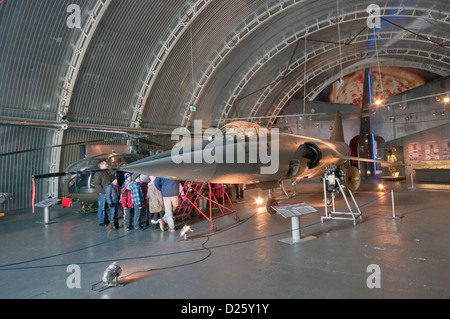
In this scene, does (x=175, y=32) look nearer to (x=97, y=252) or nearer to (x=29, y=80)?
(x=29, y=80)

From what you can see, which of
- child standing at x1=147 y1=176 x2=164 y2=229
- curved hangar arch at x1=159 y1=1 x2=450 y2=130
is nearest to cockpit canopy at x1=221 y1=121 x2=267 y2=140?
child standing at x1=147 y1=176 x2=164 y2=229

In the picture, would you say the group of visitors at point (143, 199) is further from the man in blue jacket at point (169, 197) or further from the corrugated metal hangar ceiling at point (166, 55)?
the corrugated metal hangar ceiling at point (166, 55)

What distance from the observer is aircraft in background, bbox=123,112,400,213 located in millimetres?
5438

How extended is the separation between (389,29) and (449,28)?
3469 mm

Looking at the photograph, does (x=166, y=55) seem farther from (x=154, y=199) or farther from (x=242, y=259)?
(x=242, y=259)

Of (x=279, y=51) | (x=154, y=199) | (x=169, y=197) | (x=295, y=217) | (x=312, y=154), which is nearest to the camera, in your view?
(x=295, y=217)

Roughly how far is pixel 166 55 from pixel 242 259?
45.6 feet

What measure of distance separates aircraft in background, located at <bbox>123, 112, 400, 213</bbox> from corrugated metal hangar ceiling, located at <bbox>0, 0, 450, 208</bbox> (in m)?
9.33

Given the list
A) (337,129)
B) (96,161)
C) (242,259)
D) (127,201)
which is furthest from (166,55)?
(242,259)

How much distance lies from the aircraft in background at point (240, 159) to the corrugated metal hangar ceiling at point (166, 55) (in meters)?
9.33

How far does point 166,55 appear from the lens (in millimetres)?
15852

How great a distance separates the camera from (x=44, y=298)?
11.7 feet

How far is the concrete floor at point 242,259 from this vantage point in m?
3.55

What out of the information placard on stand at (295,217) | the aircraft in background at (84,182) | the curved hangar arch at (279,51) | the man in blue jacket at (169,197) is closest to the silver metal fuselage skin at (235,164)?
the information placard on stand at (295,217)
